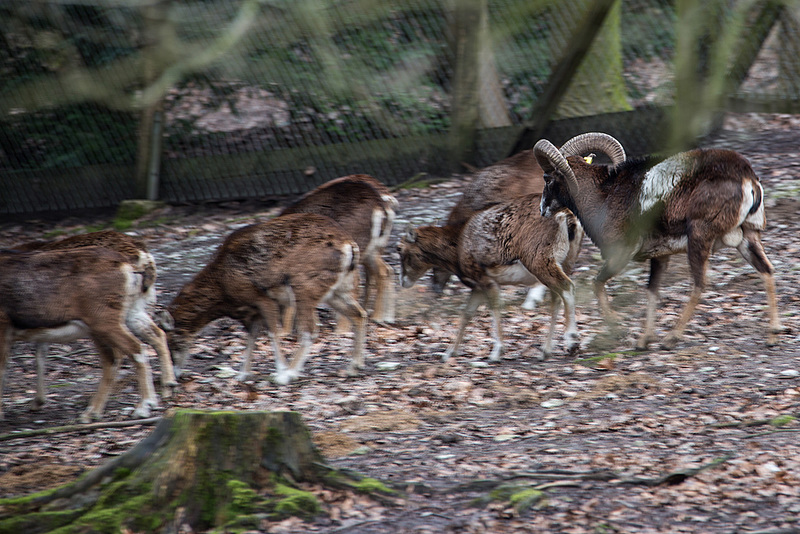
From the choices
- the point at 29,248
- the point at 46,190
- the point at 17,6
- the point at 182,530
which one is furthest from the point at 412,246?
the point at 46,190

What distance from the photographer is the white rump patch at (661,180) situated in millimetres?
8570

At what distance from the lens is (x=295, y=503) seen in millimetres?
5312

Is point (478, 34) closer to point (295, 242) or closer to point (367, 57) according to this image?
point (367, 57)

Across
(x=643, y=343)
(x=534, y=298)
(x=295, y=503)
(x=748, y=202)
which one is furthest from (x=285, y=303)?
(x=748, y=202)

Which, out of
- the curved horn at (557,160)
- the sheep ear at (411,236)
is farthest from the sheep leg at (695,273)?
the sheep ear at (411,236)

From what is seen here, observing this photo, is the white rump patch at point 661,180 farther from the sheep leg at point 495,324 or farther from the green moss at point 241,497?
the green moss at point 241,497

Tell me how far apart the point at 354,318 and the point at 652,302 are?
9.56ft

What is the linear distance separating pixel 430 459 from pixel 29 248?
195 inches

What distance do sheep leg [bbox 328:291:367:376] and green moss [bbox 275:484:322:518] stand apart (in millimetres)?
3344

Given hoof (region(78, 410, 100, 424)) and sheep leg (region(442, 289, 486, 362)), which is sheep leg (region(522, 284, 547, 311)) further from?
hoof (region(78, 410, 100, 424))

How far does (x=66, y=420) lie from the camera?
25.5 feet

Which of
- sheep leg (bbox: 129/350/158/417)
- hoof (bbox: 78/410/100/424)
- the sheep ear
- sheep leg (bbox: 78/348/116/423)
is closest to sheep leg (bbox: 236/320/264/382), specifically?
sheep leg (bbox: 129/350/158/417)

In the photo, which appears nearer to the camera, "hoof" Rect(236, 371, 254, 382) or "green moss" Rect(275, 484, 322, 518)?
"green moss" Rect(275, 484, 322, 518)

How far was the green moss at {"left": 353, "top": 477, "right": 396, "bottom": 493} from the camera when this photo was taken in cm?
557
